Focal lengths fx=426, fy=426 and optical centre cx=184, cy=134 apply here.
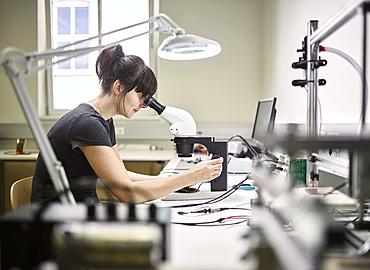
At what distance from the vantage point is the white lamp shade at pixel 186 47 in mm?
1501

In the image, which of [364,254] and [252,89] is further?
[252,89]

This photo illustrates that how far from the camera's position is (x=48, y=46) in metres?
4.07

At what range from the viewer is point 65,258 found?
613mm

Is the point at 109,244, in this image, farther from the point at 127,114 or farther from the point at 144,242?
the point at 127,114

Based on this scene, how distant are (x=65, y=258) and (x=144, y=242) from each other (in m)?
0.12

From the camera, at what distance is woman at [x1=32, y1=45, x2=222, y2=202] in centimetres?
154

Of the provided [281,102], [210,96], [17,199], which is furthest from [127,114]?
[210,96]

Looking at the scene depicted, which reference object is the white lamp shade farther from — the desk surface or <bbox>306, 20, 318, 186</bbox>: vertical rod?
the desk surface

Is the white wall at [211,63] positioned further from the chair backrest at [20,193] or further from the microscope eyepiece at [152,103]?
the chair backrest at [20,193]

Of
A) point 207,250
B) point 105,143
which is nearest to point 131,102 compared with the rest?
point 105,143

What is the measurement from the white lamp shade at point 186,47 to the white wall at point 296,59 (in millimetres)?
526

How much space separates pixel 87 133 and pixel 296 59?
5.08 feet

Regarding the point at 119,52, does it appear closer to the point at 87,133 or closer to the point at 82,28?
the point at 87,133

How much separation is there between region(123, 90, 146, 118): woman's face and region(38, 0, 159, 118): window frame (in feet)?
6.87
